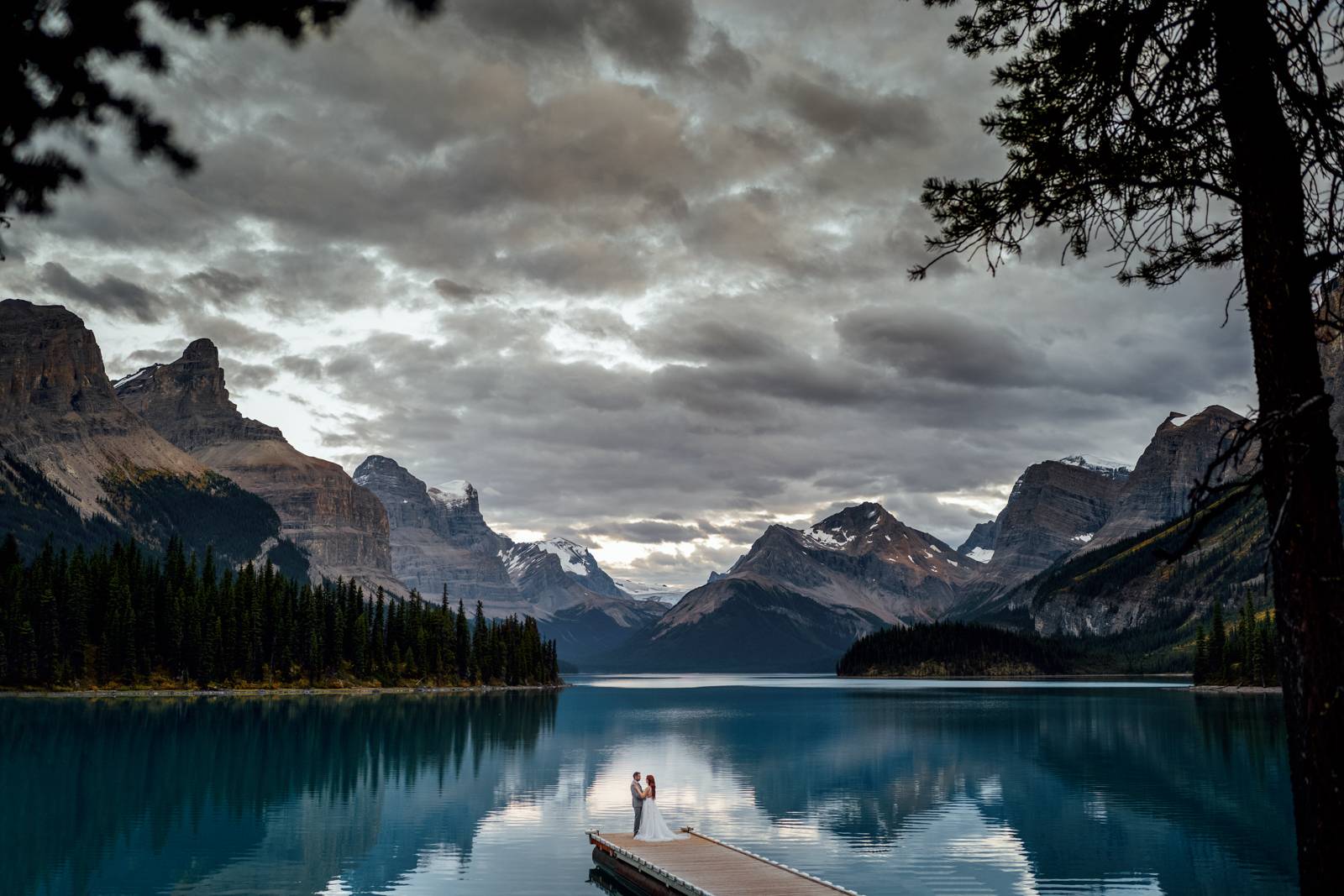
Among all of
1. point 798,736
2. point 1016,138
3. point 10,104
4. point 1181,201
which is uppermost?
point 1016,138

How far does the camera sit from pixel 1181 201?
1595cm

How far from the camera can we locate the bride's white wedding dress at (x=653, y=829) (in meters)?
47.9

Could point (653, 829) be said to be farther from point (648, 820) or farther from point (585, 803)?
point (585, 803)

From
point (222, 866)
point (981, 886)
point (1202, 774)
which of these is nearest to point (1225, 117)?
point (981, 886)

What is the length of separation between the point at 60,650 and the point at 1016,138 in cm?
19466

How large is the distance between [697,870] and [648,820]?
8084 mm

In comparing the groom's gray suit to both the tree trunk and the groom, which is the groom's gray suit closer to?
the groom

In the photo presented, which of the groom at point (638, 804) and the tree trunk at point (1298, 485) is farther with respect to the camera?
the groom at point (638, 804)

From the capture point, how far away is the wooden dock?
37.0 metres

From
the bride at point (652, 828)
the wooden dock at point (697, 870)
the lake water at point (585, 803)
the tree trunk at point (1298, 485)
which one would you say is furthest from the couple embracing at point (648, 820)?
the tree trunk at point (1298, 485)

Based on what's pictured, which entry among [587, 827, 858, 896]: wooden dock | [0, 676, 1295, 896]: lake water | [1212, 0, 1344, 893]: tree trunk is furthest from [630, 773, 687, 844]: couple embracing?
[1212, 0, 1344, 893]: tree trunk

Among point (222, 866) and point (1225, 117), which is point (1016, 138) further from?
point (222, 866)

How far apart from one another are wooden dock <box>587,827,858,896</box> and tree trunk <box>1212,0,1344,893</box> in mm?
26014

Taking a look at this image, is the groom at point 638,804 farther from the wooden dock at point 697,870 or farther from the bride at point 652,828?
the wooden dock at point 697,870
